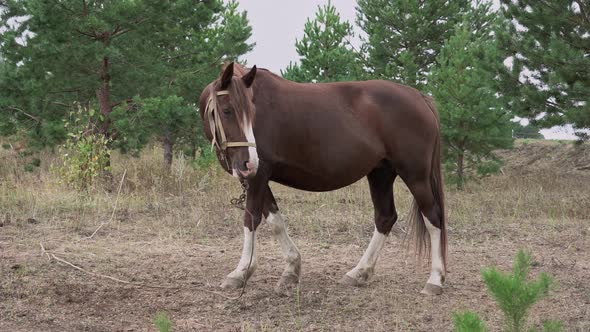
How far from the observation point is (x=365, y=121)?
4.81 metres

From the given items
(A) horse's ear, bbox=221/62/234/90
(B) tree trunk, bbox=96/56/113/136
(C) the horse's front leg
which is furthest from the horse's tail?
(B) tree trunk, bbox=96/56/113/136

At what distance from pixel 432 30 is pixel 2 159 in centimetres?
1372

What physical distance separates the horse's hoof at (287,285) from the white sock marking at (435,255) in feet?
3.60

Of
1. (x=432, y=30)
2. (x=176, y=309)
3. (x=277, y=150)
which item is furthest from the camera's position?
(x=432, y=30)

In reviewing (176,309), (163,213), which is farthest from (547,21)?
(176,309)

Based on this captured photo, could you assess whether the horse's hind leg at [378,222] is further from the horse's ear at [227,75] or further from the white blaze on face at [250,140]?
the horse's ear at [227,75]

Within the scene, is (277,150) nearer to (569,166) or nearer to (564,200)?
(564,200)

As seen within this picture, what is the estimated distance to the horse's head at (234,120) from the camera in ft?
13.3

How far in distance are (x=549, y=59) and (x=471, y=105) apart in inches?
93.6

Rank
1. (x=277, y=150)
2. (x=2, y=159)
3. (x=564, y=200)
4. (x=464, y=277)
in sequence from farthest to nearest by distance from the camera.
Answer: (x=2, y=159) < (x=564, y=200) < (x=464, y=277) < (x=277, y=150)

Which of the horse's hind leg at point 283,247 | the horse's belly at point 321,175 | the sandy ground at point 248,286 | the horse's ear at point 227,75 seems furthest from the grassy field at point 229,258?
the horse's ear at point 227,75

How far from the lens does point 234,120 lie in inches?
163

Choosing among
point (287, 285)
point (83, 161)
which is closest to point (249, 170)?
point (287, 285)

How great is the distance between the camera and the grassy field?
4090mm
